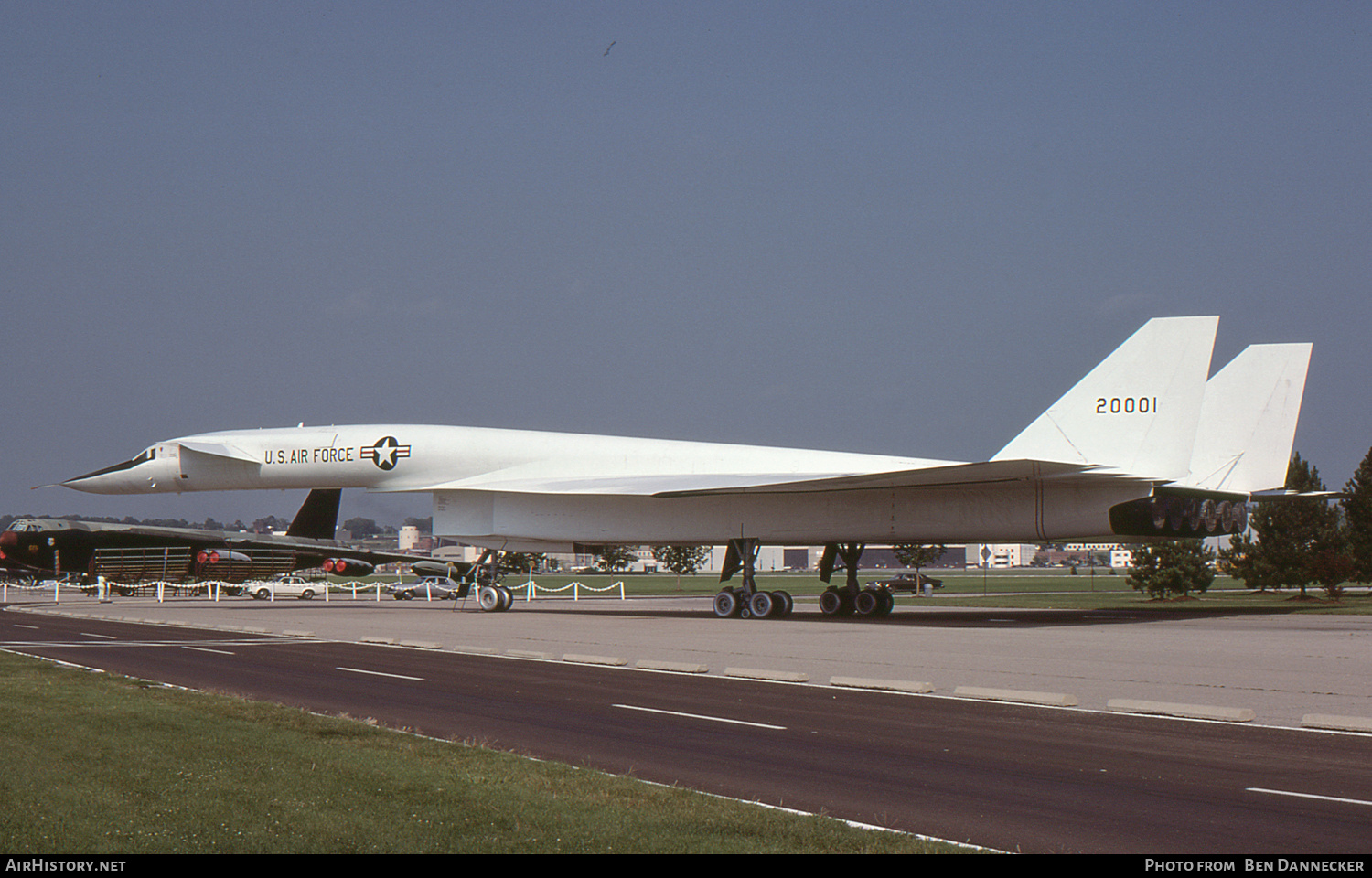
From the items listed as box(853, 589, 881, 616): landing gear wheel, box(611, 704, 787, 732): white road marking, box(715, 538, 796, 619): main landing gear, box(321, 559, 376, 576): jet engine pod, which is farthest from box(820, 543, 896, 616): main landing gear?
box(321, 559, 376, 576): jet engine pod

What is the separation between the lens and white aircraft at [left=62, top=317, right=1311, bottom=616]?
25.1m

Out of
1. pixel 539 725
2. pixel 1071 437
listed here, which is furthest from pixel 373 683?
pixel 1071 437

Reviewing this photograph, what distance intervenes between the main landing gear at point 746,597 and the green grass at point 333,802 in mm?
20265

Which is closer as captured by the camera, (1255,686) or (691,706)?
(691,706)

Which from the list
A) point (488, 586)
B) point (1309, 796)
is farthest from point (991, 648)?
point (488, 586)

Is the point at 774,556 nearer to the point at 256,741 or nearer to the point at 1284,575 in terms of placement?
the point at 1284,575

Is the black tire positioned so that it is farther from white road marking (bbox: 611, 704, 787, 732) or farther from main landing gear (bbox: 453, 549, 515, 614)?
white road marking (bbox: 611, 704, 787, 732)

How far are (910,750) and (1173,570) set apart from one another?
39.1m

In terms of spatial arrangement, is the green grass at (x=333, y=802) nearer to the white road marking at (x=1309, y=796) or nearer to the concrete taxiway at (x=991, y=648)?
the white road marking at (x=1309, y=796)

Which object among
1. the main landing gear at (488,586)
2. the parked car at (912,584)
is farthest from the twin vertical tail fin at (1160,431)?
the parked car at (912,584)

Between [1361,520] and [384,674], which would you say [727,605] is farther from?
[1361,520]

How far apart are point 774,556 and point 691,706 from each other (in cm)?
14955
